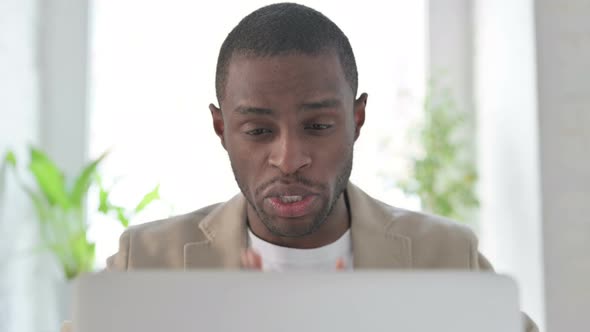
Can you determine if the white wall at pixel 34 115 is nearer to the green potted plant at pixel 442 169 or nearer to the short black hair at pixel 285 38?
the green potted plant at pixel 442 169

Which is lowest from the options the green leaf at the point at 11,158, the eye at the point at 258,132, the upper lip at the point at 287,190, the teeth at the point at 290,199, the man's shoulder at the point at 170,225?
the man's shoulder at the point at 170,225

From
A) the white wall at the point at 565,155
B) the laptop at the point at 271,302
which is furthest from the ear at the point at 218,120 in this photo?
the white wall at the point at 565,155

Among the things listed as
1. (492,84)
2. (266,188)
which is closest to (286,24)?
(266,188)

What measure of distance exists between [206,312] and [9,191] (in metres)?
3.28

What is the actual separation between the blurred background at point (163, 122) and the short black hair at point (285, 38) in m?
1.90

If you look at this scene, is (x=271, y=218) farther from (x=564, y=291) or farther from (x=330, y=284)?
(x=564, y=291)

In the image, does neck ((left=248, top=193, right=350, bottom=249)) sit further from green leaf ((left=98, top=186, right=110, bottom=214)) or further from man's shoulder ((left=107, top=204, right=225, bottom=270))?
green leaf ((left=98, top=186, right=110, bottom=214))

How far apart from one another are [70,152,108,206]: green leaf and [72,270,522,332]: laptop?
10.4ft

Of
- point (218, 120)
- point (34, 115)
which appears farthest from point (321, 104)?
point (34, 115)

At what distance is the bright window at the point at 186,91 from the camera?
160 inches

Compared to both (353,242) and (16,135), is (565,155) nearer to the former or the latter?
(353,242)

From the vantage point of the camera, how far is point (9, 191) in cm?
380

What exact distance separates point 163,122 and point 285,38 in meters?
2.84

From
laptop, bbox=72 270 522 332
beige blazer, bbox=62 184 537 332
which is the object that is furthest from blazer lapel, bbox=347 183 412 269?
laptop, bbox=72 270 522 332
